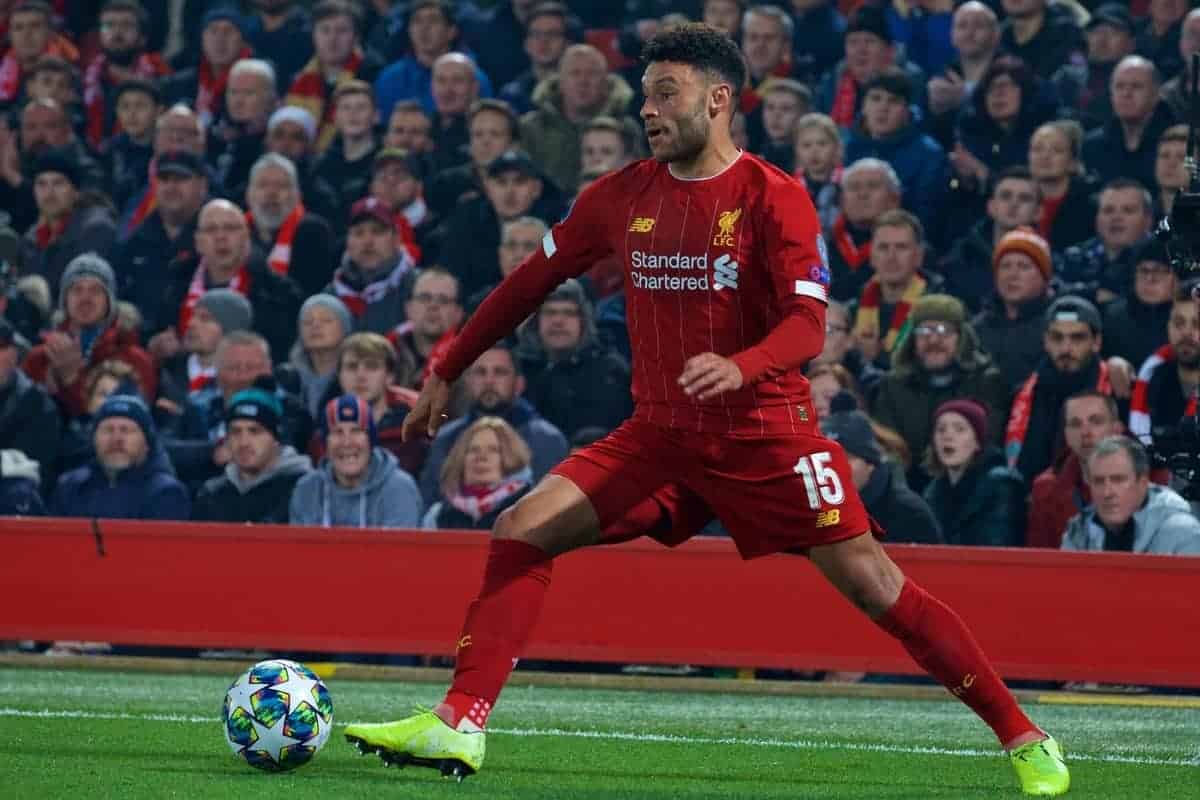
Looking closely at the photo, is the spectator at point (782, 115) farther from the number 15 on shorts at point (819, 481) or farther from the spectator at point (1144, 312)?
the number 15 on shorts at point (819, 481)

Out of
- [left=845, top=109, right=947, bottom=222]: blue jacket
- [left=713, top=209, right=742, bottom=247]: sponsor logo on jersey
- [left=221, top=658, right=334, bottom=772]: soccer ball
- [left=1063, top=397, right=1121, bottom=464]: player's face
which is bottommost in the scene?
[left=221, top=658, right=334, bottom=772]: soccer ball

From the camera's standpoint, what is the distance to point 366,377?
12883 mm

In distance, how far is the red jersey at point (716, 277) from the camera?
7.03m

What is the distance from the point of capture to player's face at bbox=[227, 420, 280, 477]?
1249 cm

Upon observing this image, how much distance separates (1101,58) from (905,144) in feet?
4.83

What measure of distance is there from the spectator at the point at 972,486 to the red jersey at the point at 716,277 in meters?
4.54

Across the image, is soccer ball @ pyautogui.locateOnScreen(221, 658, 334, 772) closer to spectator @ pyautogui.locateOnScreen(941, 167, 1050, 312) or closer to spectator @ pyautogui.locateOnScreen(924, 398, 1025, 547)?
spectator @ pyautogui.locateOnScreen(924, 398, 1025, 547)

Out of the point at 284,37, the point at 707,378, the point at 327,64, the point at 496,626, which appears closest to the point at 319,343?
the point at 327,64

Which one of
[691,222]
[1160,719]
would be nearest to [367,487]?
[1160,719]

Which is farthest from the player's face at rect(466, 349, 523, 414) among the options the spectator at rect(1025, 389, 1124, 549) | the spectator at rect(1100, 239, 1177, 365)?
the spectator at rect(1100, 239, 1177, 365)

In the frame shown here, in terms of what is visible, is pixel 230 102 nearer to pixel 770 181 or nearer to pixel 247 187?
pixel 247 187

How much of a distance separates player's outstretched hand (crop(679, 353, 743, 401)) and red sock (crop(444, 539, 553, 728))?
3.50 ft

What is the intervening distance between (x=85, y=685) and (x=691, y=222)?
15.9ft

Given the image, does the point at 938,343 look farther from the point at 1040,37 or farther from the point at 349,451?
the point at 1040,37
